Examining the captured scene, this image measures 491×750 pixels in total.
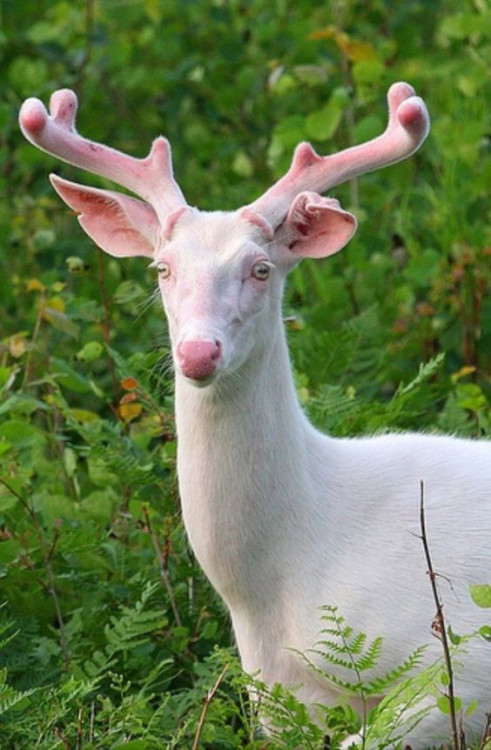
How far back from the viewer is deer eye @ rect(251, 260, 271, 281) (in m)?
4.02

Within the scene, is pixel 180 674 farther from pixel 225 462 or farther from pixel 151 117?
pixel 151 117

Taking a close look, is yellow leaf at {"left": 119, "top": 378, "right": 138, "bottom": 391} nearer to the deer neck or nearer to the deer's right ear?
the deer's right ear

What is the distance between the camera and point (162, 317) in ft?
22.8

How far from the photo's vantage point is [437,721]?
158 inches

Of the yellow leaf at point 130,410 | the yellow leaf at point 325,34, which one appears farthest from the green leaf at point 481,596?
the yellow leaf at point 325,34

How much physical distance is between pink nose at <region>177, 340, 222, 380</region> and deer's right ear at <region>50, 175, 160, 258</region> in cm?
69

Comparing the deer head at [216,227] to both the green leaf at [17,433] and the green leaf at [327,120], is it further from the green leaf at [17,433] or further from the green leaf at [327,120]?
the green leaf at [327,120]

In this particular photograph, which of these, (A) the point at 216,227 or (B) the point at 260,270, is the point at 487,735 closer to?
(B) the point at 260,270

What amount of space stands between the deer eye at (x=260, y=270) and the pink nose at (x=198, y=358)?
0.33 meters

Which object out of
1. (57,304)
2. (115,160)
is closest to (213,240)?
(115,160)

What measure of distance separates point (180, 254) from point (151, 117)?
5.44 metres

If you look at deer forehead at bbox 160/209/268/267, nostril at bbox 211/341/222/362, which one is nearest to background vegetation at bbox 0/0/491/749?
nostril at bbox 211/341/222/362

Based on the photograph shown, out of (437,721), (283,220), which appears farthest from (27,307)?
(437,721)

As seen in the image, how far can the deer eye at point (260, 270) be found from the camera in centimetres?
402
